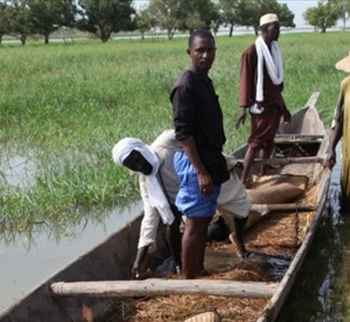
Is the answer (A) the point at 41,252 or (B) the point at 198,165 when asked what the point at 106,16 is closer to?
(A) the point at 41,252

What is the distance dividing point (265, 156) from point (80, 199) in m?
1.74

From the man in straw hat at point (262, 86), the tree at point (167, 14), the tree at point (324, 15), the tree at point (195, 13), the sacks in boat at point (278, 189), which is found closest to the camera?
the sacks in boat at point (278, 189)

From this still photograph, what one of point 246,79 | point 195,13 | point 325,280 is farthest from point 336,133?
point 195,13

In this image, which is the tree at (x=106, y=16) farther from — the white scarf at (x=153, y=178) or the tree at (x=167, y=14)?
the white scarf at (x=153, y=178)

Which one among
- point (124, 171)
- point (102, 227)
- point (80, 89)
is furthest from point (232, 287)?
point (80, 89)

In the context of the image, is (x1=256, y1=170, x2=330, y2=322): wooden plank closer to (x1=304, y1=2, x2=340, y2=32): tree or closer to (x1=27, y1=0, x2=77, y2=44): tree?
(x1=27, y1=0, x2=77, y2=44): tree

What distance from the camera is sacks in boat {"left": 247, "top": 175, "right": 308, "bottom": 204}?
546cm

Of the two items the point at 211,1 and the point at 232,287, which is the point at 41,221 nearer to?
the point at 232,287

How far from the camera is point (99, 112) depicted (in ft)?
35.4

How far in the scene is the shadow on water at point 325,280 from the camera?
4031 millimetres

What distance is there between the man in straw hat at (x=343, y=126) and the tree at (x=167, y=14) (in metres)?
60.8

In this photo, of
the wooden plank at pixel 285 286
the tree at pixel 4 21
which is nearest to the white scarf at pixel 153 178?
the wooden plank at pixel 285 286

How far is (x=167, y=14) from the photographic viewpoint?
66812mm

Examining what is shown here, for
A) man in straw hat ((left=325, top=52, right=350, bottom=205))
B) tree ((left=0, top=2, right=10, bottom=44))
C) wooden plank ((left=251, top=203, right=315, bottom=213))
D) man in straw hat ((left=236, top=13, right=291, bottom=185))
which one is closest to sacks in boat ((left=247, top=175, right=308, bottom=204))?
man in straw hat ((left=236, top=13, right=291, bottom=185))
